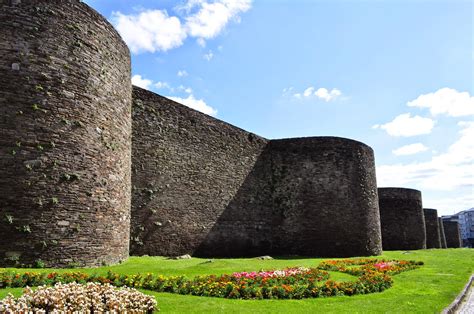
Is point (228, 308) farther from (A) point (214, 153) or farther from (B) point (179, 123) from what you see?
(A) point (214, 153)

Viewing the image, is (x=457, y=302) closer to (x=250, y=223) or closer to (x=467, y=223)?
(x=250, y=223)

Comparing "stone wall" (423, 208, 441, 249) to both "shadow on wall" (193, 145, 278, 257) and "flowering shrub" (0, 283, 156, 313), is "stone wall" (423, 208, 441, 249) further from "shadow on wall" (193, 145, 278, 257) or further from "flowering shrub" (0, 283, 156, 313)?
"flowering shrub" (0, 283, 156, 313)

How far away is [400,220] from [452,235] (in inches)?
1071

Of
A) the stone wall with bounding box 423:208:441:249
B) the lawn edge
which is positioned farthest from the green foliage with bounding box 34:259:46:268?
the stone wall with bounding box 423:208:441:249

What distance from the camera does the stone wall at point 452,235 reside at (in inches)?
2351

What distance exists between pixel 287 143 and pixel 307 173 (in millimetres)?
2557

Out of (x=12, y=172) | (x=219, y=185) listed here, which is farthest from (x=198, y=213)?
(x=12, y=172)

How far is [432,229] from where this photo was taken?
4884 cm

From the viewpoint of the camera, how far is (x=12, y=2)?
12.3 m

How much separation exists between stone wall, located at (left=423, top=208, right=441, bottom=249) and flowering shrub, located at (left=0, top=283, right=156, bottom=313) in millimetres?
47563

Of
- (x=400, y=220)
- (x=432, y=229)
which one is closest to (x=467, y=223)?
(x=432, y=229)

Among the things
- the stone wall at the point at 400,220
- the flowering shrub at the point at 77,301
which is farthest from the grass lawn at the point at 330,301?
the stone wall at the point at 400,220

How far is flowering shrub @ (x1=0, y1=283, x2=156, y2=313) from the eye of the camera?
6.47 meters

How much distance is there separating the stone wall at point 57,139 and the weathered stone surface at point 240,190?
422 centimetres
